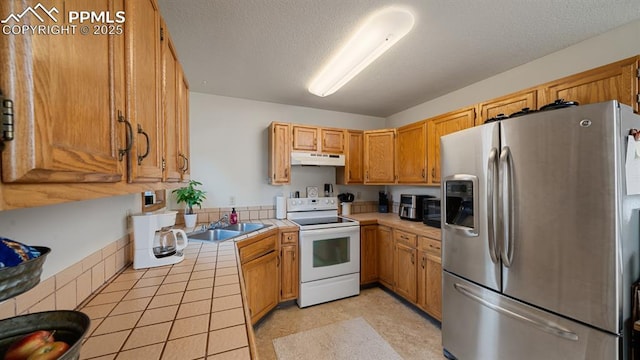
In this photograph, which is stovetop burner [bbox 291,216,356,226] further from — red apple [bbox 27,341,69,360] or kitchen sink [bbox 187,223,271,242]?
red apple [bbox 27,341,69,360]

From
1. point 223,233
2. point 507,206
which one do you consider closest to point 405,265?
point 507,206

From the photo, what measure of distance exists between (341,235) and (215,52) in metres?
2.22

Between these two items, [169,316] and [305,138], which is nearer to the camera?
[169,316]

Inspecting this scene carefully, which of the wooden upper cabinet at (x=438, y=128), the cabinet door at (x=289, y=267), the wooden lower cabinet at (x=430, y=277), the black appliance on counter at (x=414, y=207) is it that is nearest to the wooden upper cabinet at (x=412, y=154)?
the wooden upper cabinet at (x=438, y=128)

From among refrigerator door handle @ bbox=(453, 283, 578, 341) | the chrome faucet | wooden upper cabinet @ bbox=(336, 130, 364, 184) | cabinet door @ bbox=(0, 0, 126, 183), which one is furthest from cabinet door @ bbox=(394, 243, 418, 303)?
cabinet door @ bbox=(0, 0, 126, 183)

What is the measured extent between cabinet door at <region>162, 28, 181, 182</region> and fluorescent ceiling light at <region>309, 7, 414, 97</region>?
1.19 meters

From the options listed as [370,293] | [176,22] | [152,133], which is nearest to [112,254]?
[152,133]

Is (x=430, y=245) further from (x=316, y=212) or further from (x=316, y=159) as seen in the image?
(x=316, y=159)

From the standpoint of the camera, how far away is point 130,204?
1534 mm

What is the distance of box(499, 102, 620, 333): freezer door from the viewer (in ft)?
3.55

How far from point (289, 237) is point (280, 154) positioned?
39.9 inches

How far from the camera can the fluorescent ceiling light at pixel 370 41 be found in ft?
4.80

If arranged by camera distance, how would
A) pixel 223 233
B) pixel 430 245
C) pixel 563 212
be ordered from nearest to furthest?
pixel 563 212 → pixel 430 245 → pixel 223 233

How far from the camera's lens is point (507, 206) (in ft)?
4.60
